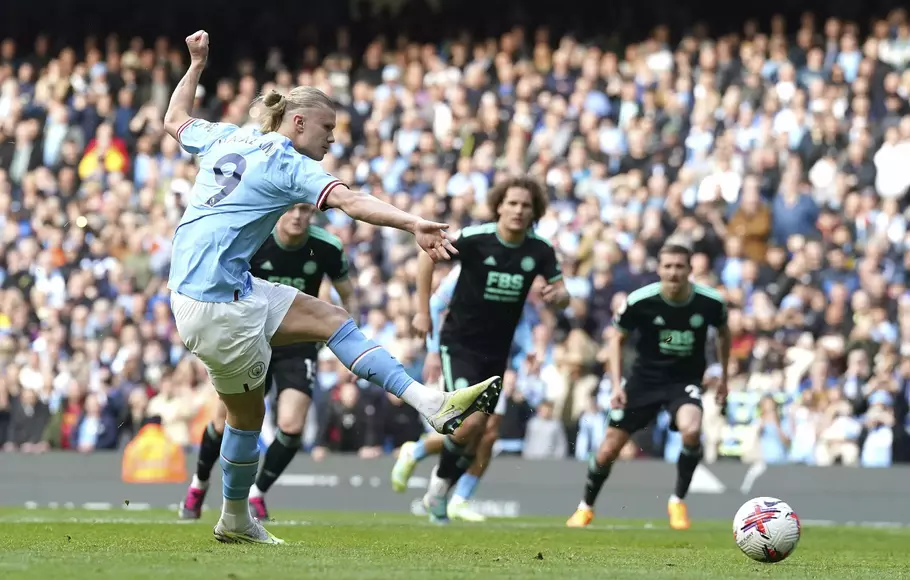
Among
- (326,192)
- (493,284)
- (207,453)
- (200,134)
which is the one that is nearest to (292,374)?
(207,453)

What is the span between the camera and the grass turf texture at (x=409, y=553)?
21.9 ft

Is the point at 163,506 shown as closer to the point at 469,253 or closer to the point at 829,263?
the point at 469,253

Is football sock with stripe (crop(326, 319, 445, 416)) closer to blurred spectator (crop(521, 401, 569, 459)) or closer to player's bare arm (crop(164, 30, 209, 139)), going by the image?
player's bare arm (crop(164, 30, 209, 139))

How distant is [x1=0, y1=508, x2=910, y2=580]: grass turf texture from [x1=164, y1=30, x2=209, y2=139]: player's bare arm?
229 centimetres

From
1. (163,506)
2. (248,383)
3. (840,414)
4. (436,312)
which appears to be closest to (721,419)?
(840,414)

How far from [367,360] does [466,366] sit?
4.10m

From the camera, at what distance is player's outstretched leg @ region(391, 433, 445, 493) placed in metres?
12.8

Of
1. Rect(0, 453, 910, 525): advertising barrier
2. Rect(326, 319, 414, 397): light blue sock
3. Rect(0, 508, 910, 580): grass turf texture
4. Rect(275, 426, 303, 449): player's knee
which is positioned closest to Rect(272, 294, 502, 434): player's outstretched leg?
Rect(326, 319, 414, 397): light blue sock

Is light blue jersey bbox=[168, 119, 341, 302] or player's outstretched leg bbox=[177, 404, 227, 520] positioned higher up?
light blue jersey bbox=[168, 119, 341, 302]

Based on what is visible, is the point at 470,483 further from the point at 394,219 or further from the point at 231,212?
the point at 394,219

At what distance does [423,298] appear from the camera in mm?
11602

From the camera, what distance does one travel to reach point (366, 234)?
20.7 m

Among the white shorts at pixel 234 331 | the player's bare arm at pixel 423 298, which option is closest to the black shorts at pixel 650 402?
the player's bare arm at pixel 423 298

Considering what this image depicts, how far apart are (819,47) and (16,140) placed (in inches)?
496
